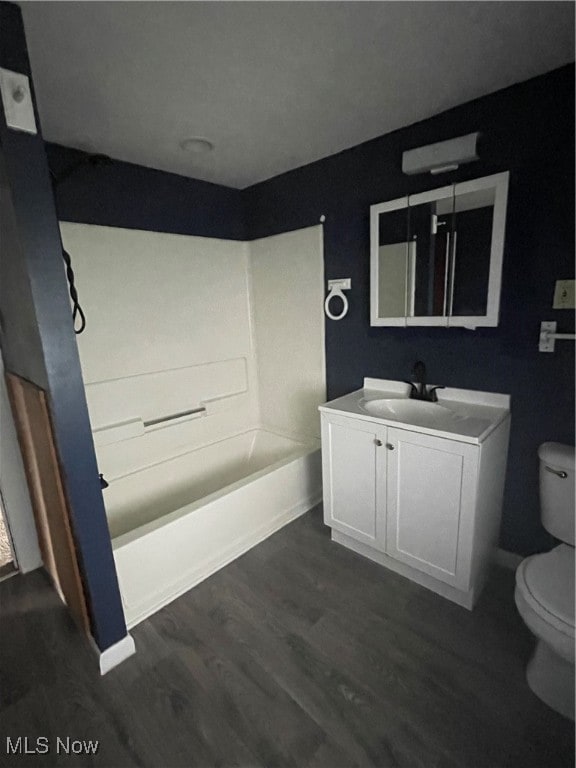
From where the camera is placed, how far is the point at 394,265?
209cm

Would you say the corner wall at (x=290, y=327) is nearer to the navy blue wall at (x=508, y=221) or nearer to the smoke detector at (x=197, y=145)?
the navy blue wall at (x=508, y=221)

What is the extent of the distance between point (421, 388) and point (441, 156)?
1173 millimetres

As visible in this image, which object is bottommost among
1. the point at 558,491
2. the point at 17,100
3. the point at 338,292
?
the point at 558,491

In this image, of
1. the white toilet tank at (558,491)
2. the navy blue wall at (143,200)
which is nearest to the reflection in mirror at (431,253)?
the white toilet tank at (558,491)

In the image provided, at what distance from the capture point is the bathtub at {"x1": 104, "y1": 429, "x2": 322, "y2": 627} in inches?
67.0

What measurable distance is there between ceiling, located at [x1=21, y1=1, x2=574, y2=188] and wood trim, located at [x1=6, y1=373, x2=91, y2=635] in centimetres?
123

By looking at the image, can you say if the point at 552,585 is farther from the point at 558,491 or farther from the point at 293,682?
the point at 293,682

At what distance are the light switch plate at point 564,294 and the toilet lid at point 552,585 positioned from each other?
101cm

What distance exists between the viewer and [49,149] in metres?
1.92

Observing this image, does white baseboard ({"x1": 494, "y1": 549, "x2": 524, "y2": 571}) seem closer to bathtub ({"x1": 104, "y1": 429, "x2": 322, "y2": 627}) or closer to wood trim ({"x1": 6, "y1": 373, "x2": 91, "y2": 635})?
bathtub ({"x1": 104, "y1": 429, "x2": 322, "y2": 627})

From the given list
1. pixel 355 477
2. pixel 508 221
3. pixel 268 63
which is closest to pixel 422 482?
pixel 355 477

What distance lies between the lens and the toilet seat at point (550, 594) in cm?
115

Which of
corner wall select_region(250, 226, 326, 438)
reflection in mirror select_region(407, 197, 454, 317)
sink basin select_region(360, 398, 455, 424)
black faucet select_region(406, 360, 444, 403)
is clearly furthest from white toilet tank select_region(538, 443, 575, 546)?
corner wall select_region(250, 226, 326, 438)

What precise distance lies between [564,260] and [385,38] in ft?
3.71
